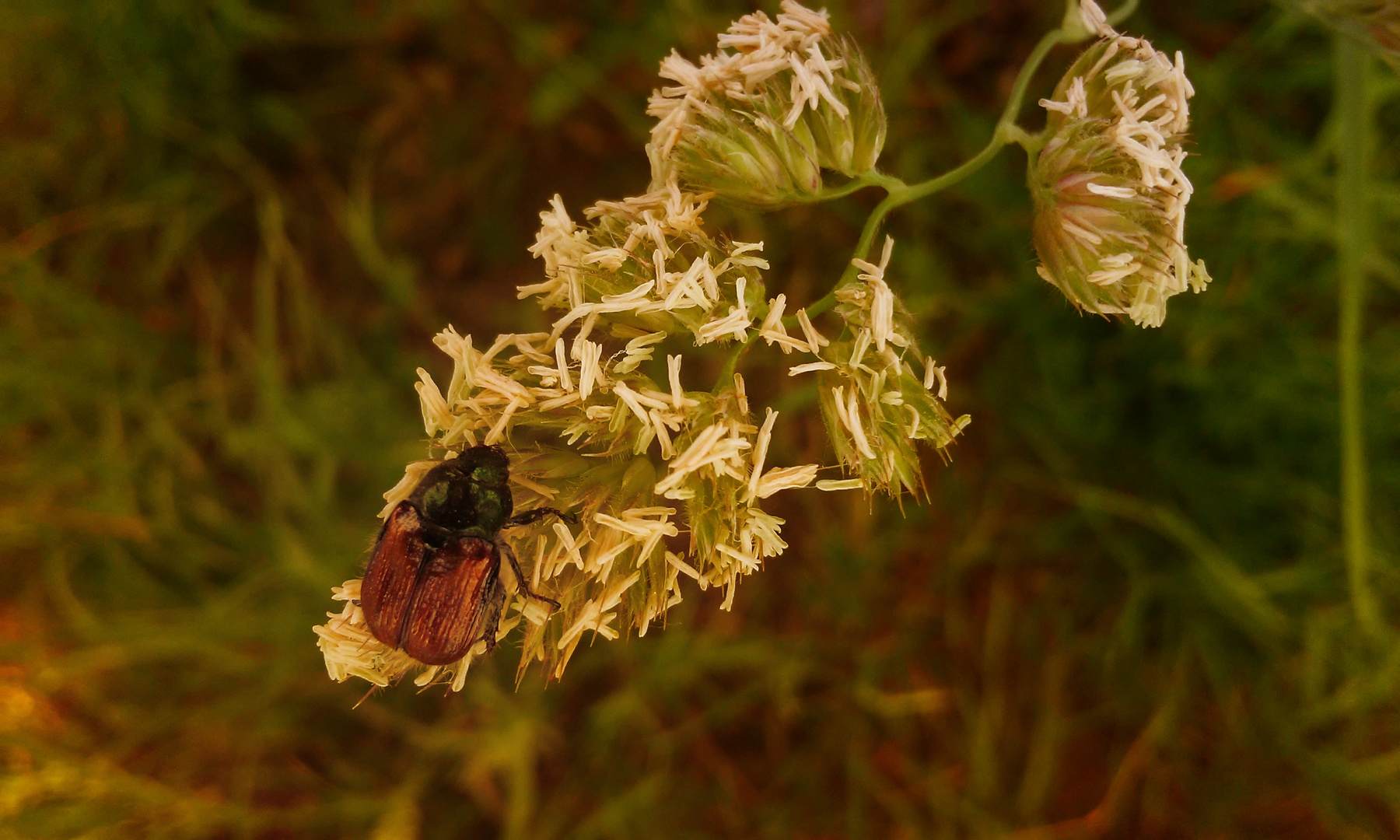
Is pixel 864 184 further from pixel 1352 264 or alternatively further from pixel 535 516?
pixel 1352 264

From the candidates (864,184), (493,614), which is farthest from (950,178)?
(493,614)

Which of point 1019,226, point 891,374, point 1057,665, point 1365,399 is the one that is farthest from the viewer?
point 1057,665

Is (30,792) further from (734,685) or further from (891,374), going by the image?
(891,374)

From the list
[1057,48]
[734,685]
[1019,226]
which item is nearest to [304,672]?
[734,685]

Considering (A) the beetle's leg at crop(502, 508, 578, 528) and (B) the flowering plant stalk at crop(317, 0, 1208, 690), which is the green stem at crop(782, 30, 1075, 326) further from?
(A) the beetle's leg at crop(502, 508, 578, 528)

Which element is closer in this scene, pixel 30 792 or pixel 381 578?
pixel 381 578

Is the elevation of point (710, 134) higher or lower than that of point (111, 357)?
lower
